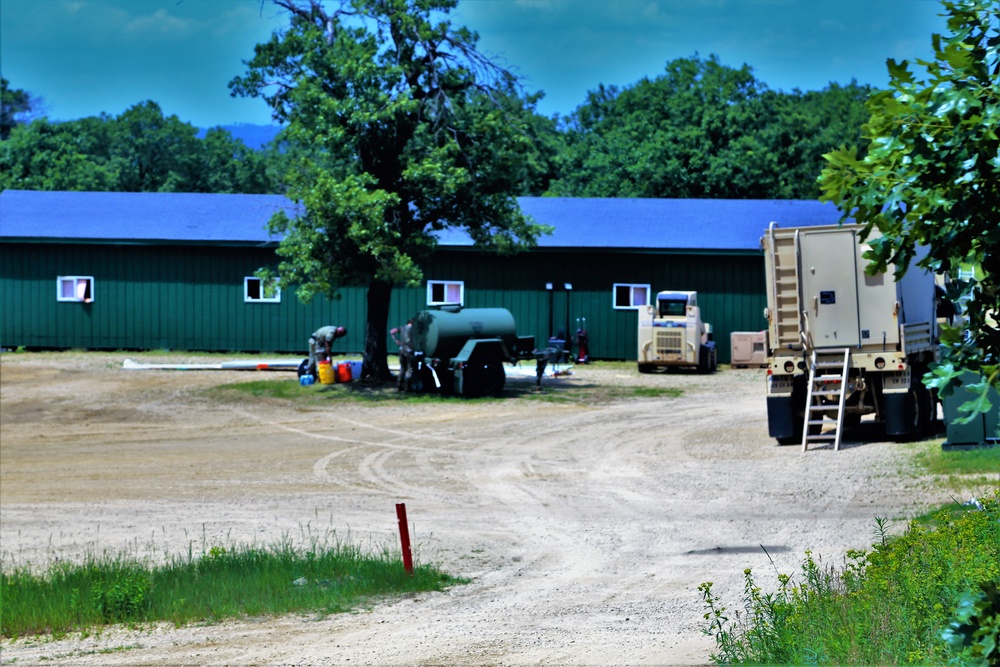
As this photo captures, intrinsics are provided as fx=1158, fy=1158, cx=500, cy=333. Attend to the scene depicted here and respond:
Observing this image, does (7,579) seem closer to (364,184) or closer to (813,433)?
(813,433)

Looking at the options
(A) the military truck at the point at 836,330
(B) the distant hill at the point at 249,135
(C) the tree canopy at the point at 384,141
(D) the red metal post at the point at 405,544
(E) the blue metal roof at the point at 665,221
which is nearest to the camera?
(D) the red metal post at the point at 405,544

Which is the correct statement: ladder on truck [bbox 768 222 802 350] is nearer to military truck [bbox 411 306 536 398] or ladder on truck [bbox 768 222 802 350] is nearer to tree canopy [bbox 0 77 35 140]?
military truck [bbox 411 306 536 398]

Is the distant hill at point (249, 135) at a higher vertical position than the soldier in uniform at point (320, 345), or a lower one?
higher

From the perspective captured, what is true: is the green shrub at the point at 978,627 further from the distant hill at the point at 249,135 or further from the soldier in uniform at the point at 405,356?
the distant hill at the point at 249,135

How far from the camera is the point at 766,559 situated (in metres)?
12.3

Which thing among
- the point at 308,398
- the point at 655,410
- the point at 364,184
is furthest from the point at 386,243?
the point at 655,410

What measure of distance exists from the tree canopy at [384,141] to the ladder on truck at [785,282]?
9.81 meters

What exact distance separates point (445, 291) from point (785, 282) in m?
20.1

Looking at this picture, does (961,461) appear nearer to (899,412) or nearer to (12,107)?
(899,412)

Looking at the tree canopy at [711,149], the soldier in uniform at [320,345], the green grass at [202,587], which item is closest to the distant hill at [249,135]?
the tree canopy at [711,149]

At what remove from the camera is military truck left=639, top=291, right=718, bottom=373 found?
32.8m

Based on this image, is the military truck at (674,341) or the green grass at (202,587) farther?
the military truck at (674,341)

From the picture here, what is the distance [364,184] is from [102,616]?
18.6m

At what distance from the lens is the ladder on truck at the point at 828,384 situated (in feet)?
62.9
